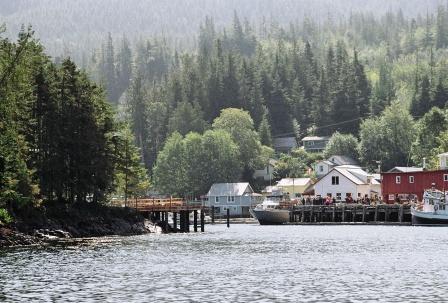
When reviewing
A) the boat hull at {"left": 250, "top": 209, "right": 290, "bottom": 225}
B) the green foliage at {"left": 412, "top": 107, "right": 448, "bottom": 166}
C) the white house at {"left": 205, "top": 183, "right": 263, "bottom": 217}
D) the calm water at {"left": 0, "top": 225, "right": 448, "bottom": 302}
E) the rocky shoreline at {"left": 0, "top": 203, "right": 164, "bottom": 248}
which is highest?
the green foliage at {"left": 412, "top": 107, "right": 448, "bottom": 166}

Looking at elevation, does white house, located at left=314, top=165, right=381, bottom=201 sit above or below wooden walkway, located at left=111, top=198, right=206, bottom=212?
above

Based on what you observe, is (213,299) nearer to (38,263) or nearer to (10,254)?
(38,263)

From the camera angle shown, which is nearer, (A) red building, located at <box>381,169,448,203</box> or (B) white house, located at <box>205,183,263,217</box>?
(A) red building, located at <box>381,169,448,203</box>

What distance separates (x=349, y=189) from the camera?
539ft

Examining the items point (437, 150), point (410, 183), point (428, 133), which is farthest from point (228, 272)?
point (428, 133)

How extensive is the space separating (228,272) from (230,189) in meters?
125

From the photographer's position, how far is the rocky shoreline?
80188mm

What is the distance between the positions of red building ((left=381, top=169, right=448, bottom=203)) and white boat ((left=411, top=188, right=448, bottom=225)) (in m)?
17.2

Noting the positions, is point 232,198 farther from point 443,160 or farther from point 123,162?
point 123,162

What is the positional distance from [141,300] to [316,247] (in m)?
37.9

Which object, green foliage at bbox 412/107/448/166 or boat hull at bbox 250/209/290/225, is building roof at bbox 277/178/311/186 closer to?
green foliage at bbox 412/107/448/166

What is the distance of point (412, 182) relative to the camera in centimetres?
14288

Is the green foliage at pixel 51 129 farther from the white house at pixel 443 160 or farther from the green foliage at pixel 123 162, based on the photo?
the white house at pixel 443 160

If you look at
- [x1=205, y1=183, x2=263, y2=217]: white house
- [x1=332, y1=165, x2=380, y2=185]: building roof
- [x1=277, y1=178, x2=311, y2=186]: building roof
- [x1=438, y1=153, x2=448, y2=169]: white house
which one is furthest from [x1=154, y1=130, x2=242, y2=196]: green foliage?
[x1=438, y1=153, x2=448, y2=169]: white house
